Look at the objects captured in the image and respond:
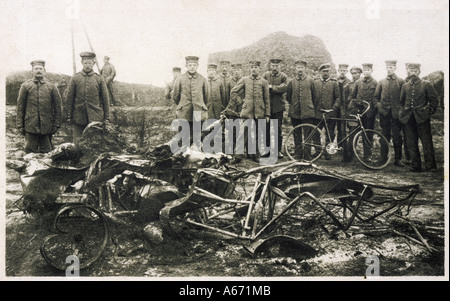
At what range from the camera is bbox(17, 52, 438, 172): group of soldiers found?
5383mm

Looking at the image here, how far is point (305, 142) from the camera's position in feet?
18.9

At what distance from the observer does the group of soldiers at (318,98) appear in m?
5.57

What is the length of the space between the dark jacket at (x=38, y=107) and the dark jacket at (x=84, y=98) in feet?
0.59

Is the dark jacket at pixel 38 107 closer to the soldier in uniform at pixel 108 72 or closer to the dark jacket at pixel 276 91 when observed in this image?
the soldier in uniform at pixel 108 72

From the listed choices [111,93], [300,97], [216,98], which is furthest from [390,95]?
[111,93]

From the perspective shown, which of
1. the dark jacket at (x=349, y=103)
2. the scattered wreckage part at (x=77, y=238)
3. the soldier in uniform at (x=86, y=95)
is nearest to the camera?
the scattered wreckage part at (x=77, y=238)

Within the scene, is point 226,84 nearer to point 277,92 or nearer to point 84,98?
point 277,92

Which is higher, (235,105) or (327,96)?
(327,96)

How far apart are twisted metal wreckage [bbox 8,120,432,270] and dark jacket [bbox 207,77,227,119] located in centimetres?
98

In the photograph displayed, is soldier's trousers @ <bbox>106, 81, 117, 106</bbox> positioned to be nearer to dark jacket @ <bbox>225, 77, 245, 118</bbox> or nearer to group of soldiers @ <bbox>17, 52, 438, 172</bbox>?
group of soldiers @ <bbox>17, 52, 438, 172</bbox>

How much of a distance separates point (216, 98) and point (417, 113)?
112 inches

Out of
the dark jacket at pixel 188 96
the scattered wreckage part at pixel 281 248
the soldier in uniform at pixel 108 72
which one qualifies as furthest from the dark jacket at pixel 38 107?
the scattered wreckage part at pixel 281 248

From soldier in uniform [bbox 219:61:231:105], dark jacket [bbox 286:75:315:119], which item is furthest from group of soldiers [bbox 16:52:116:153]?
dark jacket [bbox 286:75:315:119]

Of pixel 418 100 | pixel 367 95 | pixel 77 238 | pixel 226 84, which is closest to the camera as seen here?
pixel 77 238
